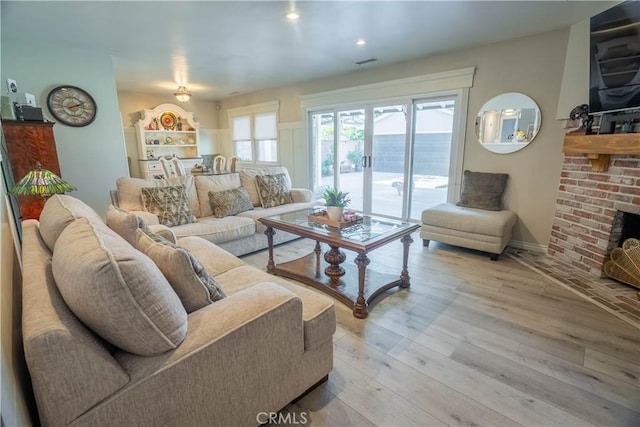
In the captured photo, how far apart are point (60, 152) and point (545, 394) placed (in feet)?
16.9

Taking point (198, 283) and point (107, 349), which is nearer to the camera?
point (107, 349)

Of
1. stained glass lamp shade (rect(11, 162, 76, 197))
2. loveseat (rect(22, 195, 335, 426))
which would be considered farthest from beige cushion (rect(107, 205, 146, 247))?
stained glass lamp shade (rect(11, 162, 76, 197))

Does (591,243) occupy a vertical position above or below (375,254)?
above

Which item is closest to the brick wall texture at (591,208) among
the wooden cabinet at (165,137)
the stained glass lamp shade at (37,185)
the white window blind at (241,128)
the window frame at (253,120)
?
the stained glass lamp shade at (37,185)

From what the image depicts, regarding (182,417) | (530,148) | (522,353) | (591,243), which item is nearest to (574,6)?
(530,148)

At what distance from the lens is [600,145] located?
8.70 feet

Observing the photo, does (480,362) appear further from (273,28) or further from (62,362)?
(273,28)

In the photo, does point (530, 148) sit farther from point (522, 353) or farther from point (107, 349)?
point (107, 349)

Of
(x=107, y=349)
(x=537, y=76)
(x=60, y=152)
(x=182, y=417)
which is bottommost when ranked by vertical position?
(x=182, y=417)

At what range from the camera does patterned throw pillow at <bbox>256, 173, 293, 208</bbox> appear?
3.95m

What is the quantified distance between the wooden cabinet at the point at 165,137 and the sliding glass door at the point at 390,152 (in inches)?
129

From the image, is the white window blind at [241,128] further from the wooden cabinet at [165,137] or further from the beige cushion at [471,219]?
the beige cushion at [471,219]

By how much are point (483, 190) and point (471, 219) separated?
57cm

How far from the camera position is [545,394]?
1.52 m
